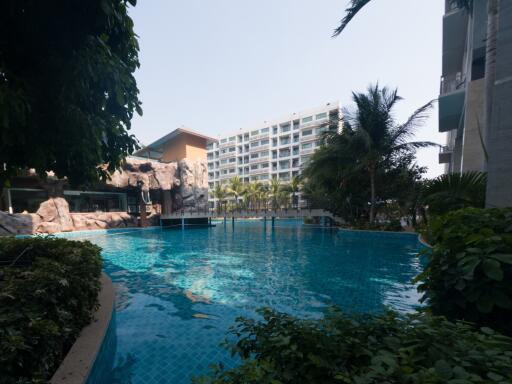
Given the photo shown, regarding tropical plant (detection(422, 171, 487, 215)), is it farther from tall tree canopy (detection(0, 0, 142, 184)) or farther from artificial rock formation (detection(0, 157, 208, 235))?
artificial rock formation (detection(0, 157, 208, 235))

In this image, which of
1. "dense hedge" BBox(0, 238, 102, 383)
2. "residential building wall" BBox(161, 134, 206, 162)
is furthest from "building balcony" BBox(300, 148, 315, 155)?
"dense hedge" BBox(0, 238, 102, 383)

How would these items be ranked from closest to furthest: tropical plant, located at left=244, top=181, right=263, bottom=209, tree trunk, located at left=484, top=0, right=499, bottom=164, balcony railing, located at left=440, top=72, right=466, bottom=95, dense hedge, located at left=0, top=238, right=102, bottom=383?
dense hedge, located at left=0, top=238, right=102, bottom=383 → tree trunk, located at left=484, top=0, right=499, bottom=164 → balcony railing, located at left=440, top=72, right=466, bottom=95 → tropical plant, located at left=244, top=181, right=263, bottom=209

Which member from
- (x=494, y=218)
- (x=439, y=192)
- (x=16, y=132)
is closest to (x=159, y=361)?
(x=16, y=132)

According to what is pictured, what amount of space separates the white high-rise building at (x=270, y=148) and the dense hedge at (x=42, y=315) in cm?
4354

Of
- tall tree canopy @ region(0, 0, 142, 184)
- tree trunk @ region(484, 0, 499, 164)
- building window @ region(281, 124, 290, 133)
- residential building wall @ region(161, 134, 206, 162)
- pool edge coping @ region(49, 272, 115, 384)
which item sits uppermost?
building window @ region(281, 124, 290, 133)

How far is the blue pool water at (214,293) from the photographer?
387 cm

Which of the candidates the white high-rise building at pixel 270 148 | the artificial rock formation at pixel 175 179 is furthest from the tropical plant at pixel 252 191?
the white high-rise building at pixel 270 148

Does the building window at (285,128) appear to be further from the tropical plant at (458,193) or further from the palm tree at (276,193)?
the tropical plant at (458,193)

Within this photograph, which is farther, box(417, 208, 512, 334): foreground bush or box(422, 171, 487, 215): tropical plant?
box(422, 171, 487, 215): tropical plant

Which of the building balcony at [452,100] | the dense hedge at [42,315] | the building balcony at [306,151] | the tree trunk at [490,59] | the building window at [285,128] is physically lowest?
the dense hedge at [42,315]

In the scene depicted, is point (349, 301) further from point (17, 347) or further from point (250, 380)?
point (17, 347)

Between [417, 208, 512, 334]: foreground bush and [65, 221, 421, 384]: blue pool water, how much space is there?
3.13ft

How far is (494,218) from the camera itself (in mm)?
2881

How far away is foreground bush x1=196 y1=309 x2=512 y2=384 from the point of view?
1.12 metres
